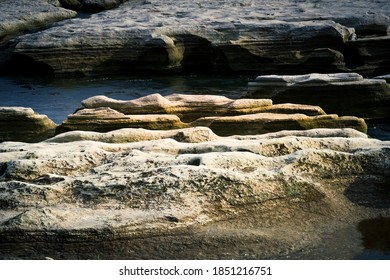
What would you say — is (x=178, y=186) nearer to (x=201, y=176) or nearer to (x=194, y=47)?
(x=201, y=176)

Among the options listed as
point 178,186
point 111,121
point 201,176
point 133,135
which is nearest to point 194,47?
point 111,121

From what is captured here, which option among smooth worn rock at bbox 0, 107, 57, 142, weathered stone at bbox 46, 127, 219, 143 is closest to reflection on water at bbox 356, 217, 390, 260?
weathered stone at bbox 46, 127, 219, 143

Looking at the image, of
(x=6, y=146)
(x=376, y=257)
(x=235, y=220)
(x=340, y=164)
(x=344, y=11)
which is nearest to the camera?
(x=376, y=257)

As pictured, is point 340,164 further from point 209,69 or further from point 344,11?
point 344,11

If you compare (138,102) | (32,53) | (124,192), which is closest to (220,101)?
(138,102)

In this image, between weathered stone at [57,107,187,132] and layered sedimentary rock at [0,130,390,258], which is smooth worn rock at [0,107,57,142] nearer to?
weathered stone at [57,107,187,132]

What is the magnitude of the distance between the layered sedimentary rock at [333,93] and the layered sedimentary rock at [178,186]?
386 cm

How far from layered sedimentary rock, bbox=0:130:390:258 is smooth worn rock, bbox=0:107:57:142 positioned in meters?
2.73

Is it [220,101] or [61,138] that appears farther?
[220,101]

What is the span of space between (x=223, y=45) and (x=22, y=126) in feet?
23.7

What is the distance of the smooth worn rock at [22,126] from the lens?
1097 cm

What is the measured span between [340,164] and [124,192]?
85.5 inches

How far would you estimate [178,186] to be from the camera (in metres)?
7.10
